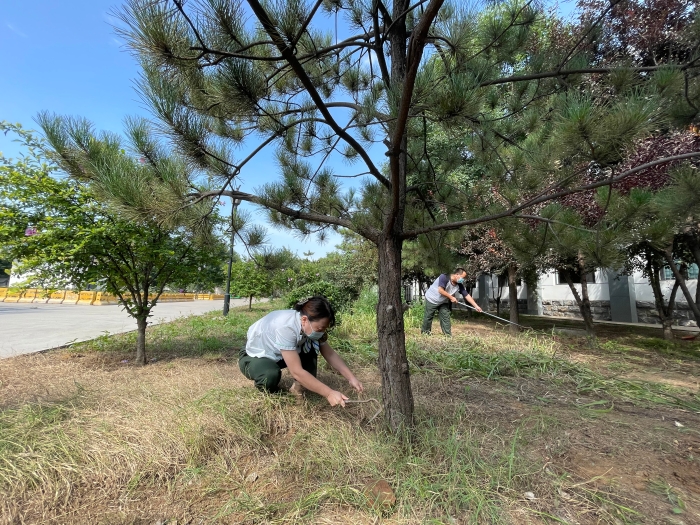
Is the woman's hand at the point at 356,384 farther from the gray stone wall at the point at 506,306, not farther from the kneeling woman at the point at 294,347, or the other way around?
the gray stone wall at the point at 506,306

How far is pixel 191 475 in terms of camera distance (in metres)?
1.62

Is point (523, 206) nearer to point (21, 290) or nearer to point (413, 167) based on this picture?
point (413, 167)

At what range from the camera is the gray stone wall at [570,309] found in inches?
448

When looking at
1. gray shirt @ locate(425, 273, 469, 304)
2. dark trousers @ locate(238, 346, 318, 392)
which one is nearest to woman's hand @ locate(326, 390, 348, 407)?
dark trousers @ locate(238, 346, 318, 392)

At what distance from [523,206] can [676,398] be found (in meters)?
2.40

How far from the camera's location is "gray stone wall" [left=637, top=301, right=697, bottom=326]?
9.37m

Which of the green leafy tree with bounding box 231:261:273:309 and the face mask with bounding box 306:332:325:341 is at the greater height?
the green leafy tree with bounding box 231:261:273:309

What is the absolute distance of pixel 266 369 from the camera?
2.36m

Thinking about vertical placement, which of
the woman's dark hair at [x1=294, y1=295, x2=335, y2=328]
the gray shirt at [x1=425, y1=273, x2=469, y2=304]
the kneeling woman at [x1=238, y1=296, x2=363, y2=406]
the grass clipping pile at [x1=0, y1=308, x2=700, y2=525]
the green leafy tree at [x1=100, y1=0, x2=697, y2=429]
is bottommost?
the grass clipping pile at [x1=0, y1=308, x2=700, y2=525]

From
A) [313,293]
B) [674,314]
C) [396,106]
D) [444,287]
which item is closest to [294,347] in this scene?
[396,106]

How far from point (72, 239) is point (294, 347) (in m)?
2.62

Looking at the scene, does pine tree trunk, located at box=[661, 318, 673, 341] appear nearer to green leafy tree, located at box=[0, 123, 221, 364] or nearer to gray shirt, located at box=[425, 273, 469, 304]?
gray shirt, located at box=[425, 273, 469, 304]

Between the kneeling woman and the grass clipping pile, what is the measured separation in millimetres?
160

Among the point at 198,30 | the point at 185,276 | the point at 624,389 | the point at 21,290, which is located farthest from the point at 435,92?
the point at 21,290
